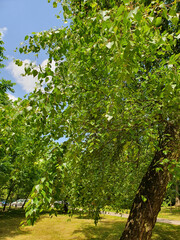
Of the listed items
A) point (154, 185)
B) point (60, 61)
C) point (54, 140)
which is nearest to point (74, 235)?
point (154, 185)

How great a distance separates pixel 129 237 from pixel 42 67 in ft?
17.6

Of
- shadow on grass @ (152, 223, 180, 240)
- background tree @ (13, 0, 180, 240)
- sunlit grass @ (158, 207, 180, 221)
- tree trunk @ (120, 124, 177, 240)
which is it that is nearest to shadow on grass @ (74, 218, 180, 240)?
shadow on grass @ (152, 223, 180, 240)

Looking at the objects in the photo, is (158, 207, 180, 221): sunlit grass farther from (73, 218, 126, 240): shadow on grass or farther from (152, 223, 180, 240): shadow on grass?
(73, 218, 126, 240): shadow on grass

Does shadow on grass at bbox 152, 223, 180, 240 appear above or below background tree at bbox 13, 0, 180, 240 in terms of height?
below

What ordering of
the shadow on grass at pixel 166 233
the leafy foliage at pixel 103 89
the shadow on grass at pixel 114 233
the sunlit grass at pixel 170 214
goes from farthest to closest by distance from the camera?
the sunlit grass at pixel 170 214, the shadow on grass at pixel 114 233, the shadow on grass at pixel 166 233, the leafy foliage at pixel 103 89

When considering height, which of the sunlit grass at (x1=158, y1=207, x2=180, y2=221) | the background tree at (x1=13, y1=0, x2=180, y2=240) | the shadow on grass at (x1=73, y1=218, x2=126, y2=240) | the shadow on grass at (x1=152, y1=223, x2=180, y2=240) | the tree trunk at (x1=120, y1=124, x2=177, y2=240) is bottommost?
the shadow on grass at (x1=73, y1=218, x2=126, y2=240)

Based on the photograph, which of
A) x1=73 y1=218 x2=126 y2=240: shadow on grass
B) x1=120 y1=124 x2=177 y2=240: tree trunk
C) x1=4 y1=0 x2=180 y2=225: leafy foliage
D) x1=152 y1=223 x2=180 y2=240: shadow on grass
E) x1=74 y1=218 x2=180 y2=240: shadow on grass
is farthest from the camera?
x1=73 y1=218 x2=126 y2=240: shadow on grass

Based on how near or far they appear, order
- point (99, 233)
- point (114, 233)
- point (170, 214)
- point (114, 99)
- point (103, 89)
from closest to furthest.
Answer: point (114, 99), point (103, 89), point (114, 233), point (99, 233), point (170, 214)

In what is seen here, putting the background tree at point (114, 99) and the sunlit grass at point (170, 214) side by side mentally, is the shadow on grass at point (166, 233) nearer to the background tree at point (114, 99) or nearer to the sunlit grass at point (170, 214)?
the background tree at point (114, 99)

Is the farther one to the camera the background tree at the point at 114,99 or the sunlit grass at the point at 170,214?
the sunlit grass at the point at 170,214

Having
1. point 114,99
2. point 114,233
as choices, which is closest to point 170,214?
point 114,233

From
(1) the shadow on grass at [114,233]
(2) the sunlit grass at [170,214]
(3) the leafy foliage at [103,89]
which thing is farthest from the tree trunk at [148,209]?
(2) the sunlit grass at [170,214]

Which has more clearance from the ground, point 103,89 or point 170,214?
point 103,89

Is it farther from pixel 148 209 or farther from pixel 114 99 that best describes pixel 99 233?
pixel 114 99
